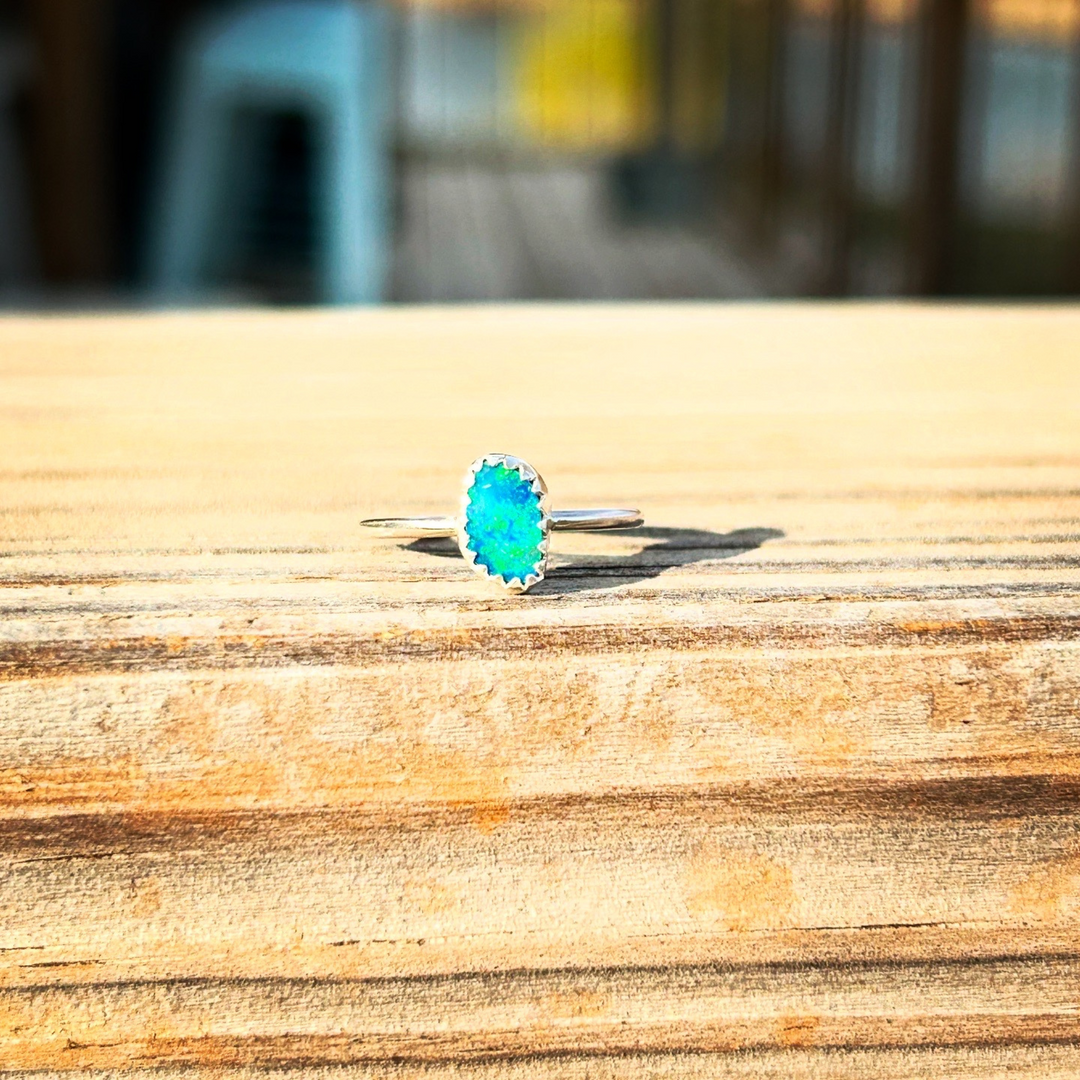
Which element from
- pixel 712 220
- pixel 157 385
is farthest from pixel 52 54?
pixel 712 220

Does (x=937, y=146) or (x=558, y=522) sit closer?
(x=558, y=522)

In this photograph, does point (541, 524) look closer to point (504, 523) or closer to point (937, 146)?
point (504, 523)

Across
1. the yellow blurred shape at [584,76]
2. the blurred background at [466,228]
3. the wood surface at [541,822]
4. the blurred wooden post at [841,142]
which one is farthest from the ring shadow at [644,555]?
the yellow blurred shape at [584,76]

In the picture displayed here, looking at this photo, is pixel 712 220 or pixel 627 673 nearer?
pixel 627 673

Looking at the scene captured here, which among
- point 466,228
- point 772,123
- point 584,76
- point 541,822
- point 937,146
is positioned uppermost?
point 584,76

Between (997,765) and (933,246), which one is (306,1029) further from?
(933,246)

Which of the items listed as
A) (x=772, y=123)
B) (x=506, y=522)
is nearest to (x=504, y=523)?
(x=506, y=522)

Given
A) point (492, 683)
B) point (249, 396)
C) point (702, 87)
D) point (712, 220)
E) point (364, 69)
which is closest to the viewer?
point (492, 683)
